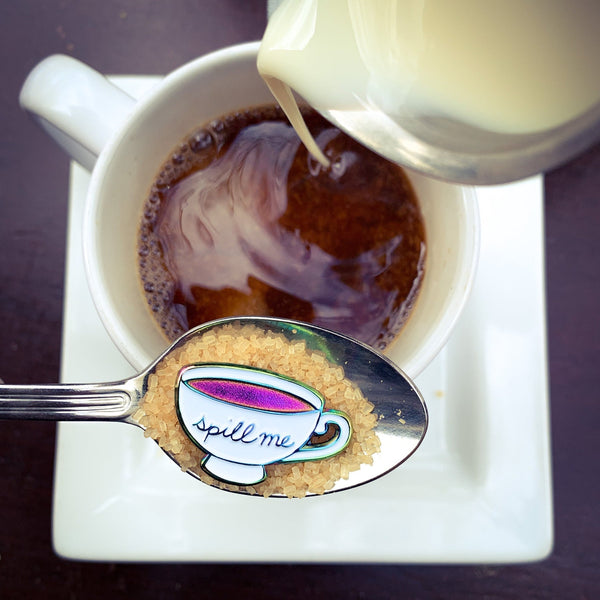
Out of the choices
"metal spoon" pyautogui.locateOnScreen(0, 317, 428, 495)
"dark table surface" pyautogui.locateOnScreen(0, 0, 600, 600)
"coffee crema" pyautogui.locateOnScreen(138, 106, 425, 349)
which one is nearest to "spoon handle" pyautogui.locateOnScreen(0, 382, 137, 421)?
"metal spoon" pyautogui.locateOnScreen(0, 317, 428, 495)

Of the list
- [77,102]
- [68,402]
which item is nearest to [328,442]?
[68,402]

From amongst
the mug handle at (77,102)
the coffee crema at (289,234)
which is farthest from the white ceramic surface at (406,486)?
the mug handle at (77,102)

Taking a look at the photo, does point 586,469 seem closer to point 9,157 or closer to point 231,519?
point 231,519

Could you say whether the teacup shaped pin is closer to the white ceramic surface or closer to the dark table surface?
the white ceramic surface

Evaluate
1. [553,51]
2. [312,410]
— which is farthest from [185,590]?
[553,51]

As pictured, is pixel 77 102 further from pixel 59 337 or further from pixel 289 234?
pixel 59 337

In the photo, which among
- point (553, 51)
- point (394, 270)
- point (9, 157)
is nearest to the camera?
point (553, 51)
